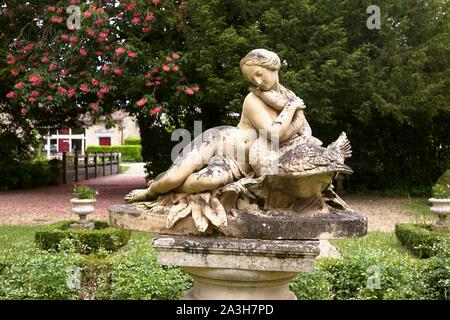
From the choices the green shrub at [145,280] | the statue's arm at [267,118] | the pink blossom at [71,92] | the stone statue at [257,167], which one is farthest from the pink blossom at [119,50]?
the statue's arm at [267,118]

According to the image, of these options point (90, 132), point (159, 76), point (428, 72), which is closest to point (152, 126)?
point (159, 76)

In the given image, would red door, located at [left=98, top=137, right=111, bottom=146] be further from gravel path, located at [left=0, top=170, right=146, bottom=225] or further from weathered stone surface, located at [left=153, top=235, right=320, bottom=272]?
weathered stone surface, located at [left=153, top=235, right=320, bottom=272]

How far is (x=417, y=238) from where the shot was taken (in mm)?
8844

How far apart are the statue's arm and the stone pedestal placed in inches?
31.7

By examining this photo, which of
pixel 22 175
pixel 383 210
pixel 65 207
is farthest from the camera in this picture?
pixel 22 175

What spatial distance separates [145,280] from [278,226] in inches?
105

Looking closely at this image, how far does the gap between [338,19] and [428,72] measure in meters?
4.41

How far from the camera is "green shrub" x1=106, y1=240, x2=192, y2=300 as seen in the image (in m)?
5.70

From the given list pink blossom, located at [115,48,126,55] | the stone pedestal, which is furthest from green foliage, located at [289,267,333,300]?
pink blossom, located at [115,48,126,55]

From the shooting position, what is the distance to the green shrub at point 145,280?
5.70m

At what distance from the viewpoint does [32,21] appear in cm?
1536

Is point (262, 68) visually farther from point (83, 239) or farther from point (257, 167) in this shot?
point (83, 239)

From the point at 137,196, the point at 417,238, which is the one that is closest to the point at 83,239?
the point at 137,196

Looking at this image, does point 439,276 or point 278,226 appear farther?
point 439,276
